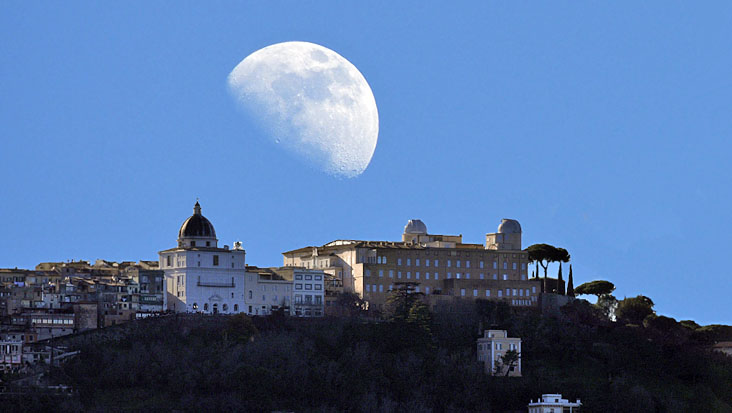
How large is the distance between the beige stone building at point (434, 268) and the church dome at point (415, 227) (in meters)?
1.33

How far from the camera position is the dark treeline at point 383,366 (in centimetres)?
9006

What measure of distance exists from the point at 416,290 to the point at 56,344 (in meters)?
24.2

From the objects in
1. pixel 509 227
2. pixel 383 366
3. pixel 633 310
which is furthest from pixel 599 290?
pixel 383 366

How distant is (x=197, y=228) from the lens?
337ft

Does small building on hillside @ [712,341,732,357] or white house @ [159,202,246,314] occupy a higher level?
white house @ [159,202,246,314]

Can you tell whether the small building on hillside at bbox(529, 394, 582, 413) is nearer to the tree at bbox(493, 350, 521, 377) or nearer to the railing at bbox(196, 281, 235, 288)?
the tree at bbox(493, 350, 521, 377)

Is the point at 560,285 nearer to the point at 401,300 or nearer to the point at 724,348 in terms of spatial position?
the point at 724,348

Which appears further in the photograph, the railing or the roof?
the roof

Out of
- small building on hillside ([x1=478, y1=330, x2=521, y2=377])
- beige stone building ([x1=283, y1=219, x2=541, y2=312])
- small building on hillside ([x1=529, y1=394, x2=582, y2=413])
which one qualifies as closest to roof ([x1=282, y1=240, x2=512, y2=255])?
beige stone building ([x1=283, y1=219, x2=541, y2=312])

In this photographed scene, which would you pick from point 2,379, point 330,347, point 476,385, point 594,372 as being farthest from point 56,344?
point 594,372

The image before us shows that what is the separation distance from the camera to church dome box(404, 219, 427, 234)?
113562 mm

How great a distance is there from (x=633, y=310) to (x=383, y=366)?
24517 mm

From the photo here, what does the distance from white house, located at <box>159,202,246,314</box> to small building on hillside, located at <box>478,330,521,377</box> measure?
14.7 m

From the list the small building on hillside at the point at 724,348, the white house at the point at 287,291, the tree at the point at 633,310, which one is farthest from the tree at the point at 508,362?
the small building on hillside at the point at 724,348
